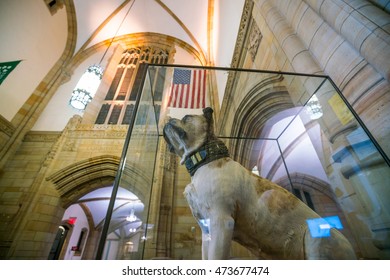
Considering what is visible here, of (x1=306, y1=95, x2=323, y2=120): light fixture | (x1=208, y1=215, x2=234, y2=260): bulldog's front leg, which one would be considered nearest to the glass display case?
(x1=306, y1=95, x2=323, y2=120): light fixture

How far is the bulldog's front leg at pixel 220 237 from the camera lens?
800 mm

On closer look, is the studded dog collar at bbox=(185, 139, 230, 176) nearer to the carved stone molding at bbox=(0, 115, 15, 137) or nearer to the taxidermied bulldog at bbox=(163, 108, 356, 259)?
the taxidermied bulldog at bbox=(163, 108, 356, 259)

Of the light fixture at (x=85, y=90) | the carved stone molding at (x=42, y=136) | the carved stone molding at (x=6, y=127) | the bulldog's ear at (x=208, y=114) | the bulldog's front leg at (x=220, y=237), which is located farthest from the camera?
the carved stone molding at (x=42, y=136)

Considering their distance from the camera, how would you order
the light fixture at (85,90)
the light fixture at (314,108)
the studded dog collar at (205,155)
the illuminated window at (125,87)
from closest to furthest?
the studded dog collar at (205,155) → the light fixture at (314,108) → the light fixture at (85,90) → the illuminated window at (125,87)

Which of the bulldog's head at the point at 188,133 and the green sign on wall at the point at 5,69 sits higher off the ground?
the green sign on wall at the point at 5,69

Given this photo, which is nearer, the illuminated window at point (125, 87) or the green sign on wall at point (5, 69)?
the green sign on wall at point (5, 69)

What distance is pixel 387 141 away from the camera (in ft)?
3.26

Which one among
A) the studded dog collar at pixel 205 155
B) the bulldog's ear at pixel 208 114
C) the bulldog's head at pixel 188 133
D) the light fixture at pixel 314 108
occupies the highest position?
the light fixture at pixel 314 108

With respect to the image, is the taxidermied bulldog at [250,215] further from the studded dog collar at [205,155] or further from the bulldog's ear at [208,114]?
the bulldog's ear at [208,114]

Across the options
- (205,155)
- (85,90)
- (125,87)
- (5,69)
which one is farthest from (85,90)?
(205,155)

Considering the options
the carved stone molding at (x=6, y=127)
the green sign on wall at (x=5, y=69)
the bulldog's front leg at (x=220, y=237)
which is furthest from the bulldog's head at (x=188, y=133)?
→ the carved stone molding at (x=6, y=127)
